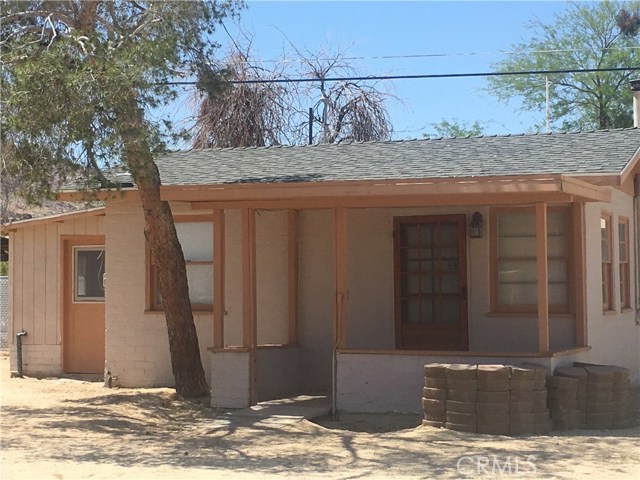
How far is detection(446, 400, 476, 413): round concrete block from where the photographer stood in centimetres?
1038

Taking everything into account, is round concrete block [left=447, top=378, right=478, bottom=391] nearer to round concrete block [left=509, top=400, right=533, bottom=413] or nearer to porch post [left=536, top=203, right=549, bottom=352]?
round concrete block [left=509, top=400, right=533, bottom=413]

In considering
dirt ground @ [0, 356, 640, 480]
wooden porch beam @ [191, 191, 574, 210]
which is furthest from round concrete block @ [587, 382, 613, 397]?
wooden porch beam @ [191, 191, 574, 210]

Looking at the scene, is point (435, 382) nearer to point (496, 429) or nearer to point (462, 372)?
point (462, 372)

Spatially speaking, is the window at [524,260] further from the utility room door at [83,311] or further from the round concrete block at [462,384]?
the utility room door at [83,311]

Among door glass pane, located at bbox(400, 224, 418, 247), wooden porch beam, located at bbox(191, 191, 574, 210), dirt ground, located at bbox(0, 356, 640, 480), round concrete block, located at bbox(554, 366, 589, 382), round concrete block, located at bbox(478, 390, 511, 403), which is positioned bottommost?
dirt ground, located at bbox(0, 356, 640, 480)

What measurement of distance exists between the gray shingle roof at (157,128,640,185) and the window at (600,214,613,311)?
1177mm

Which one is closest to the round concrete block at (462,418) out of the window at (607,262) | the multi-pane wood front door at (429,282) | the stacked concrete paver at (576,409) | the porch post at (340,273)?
the stacked concrete paver at (576,409)

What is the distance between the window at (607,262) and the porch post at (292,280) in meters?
4.37

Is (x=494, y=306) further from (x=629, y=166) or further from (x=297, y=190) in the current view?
(x=297, y=190)

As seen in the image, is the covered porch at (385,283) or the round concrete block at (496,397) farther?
the covered porch at (385,283)

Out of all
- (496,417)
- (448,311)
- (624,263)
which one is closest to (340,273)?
(448,311)

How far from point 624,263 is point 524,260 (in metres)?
2.33

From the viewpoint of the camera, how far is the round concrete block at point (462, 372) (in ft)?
34.1

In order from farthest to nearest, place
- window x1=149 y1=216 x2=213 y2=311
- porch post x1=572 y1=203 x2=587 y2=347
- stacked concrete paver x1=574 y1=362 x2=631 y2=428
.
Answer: window x1=149 y1=216 x2=213 y2=311 < porch post x1=572 y1=203 x2=587 y2=347 < stacked concrete paver x1=574 y1=362 x2=631 y2=428
